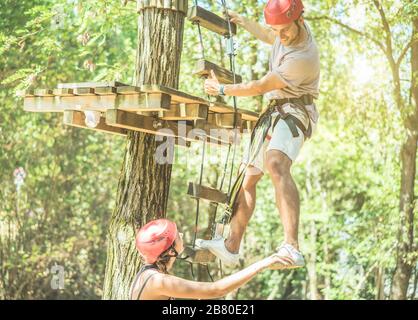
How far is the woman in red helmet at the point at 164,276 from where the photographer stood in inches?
146

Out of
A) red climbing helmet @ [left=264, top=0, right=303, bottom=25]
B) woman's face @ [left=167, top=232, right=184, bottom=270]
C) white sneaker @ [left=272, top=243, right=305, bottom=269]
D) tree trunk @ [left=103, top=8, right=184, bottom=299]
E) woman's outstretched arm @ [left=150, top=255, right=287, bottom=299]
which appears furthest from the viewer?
tree trunk @ [left=103, top=8, right=184, bottom=299]

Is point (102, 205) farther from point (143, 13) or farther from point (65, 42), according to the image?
point (143, 13)

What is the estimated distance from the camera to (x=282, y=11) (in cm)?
412

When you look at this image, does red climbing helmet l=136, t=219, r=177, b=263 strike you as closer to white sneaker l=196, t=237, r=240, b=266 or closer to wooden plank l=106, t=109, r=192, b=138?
white sneaker l=196, t=237, r=240, b=266

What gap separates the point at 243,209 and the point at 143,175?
3.12 feet

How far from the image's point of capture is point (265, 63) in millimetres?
12008

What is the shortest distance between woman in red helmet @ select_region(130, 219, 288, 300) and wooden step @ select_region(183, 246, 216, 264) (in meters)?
0.35

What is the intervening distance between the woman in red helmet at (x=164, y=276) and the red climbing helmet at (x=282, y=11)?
1215mm

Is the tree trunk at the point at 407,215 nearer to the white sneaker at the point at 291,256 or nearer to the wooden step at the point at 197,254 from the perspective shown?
the wooden step at the point at 197,254

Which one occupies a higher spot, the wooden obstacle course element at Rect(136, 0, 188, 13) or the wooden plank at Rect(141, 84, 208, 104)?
the wooden obstacle course element at Rect(136, 0, 188, 13)

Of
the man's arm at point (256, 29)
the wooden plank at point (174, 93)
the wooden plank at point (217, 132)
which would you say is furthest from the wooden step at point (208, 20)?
the wooden plank at point (217, 132)

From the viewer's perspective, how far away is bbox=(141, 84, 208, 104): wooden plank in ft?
14.2

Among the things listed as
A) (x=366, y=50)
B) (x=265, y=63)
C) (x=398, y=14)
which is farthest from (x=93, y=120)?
(x=265, y=63)

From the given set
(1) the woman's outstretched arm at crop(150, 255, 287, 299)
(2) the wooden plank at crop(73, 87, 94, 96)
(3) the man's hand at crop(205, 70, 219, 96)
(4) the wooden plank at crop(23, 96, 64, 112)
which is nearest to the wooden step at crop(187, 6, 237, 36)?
(3) the man's hand at crop(205, 70, 219, 96)
